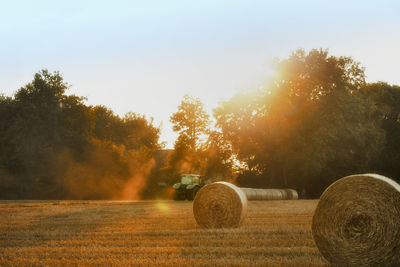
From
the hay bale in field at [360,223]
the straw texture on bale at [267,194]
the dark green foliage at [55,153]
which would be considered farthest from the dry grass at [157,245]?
the dark green foliage at [55,153]

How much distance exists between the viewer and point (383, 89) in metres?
38.7

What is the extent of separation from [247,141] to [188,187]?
30.5ft

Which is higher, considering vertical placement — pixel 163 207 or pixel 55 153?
pixel 55 153

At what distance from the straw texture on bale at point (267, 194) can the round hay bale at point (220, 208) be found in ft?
48.7

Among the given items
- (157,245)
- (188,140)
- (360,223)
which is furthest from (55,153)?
(360,223)

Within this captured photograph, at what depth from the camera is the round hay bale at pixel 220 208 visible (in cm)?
1055

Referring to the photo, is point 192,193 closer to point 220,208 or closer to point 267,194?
point 267,194

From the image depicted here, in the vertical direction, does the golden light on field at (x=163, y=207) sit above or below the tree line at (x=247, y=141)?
below

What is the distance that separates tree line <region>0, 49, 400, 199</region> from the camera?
32.2 meters

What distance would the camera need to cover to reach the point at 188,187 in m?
26.6

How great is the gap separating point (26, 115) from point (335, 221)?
115 ft

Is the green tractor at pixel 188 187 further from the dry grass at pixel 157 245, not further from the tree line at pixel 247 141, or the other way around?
the dry grass at pixel 157 245

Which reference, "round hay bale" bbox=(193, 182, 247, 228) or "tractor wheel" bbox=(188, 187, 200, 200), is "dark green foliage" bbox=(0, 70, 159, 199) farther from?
"round hay bale" bbox=(193, 182, 247, 228)

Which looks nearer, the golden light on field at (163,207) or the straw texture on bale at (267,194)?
the golden light on field at (163,207)
